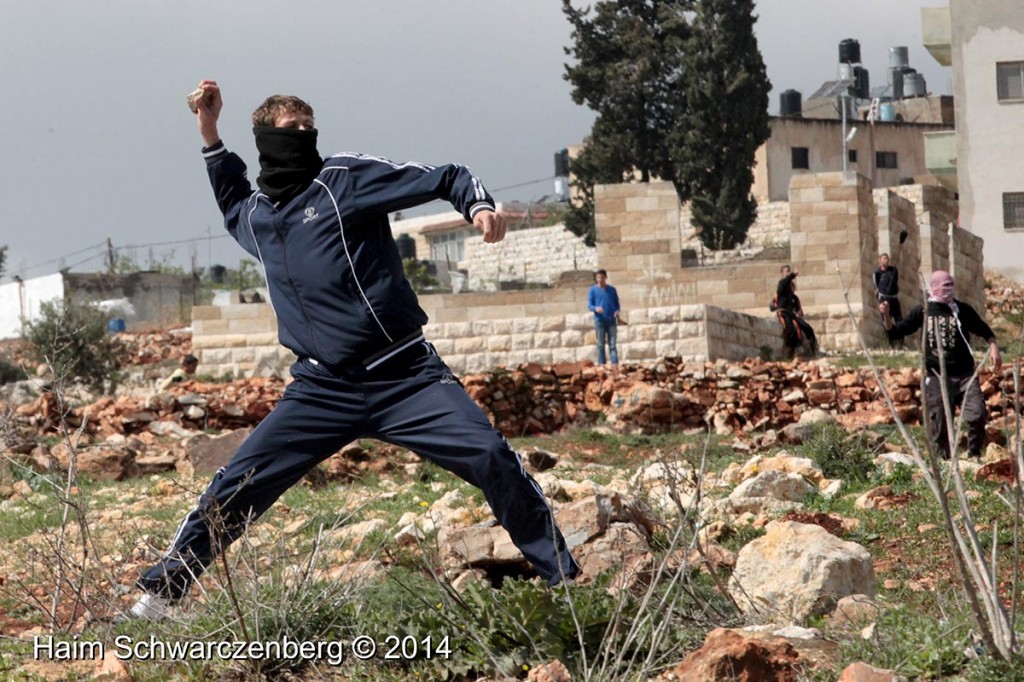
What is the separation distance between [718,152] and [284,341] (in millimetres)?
36203

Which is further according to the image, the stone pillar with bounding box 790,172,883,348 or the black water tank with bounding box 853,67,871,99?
the black water tank with bounding box 853,67,871,99

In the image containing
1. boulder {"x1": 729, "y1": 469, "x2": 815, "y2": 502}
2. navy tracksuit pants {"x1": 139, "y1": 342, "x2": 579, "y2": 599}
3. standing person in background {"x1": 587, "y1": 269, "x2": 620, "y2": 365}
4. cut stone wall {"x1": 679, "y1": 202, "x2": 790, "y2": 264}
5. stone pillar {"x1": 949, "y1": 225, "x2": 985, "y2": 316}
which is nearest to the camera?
navy tracksuit pants {"x1": 139, "y1": 342, "x2": 579, "y2": 599}

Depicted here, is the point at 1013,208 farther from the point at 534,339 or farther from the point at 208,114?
the point at 208,114

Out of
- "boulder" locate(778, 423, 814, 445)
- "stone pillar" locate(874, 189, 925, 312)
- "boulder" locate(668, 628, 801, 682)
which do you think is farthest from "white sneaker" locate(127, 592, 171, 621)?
"stone pillar" locate(874, 189, 925, 312)

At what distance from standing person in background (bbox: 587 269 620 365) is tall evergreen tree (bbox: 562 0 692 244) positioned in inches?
846

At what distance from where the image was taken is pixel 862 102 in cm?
6200

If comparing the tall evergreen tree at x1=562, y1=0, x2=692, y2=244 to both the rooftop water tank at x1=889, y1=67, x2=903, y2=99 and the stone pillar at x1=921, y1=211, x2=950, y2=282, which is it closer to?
the stone pillar at x1=921, y1=211, x2=950, y2=282

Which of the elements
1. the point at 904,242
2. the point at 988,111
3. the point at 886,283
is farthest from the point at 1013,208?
the point at 886,283

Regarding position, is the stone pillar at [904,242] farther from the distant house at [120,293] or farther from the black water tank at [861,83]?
the black water tank at [861,83]

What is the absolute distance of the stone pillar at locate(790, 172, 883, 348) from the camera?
74.8 ft

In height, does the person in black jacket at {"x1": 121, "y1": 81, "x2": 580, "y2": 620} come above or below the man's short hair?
below

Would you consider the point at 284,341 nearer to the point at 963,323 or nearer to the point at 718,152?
the point at 963,323

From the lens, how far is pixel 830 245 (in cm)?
2317

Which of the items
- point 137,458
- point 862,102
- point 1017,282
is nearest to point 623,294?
point 137,458
